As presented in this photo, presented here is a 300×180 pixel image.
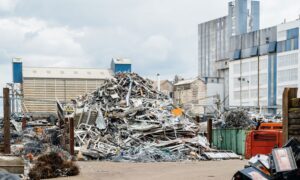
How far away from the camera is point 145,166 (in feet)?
59.0

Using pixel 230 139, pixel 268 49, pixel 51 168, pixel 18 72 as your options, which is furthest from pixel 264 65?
pixel 51 168

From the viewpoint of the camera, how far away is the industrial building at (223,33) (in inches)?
3748

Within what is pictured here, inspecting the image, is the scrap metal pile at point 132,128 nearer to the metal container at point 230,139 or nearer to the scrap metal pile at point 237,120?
the metal container at point 230,139

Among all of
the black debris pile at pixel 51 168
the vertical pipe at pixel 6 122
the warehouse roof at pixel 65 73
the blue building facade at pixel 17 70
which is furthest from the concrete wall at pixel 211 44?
the black debris pile at pixel 51 168

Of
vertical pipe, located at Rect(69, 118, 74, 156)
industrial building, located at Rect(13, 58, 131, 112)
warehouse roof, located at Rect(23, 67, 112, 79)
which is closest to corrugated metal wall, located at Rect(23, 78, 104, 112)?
industrial building, located at Rect(13, 58, 131, 112)

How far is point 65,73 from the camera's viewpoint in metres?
62.5

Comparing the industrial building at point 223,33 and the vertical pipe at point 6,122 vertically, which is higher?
the industrial building at point 223,33

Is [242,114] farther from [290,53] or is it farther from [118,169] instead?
[290,53]

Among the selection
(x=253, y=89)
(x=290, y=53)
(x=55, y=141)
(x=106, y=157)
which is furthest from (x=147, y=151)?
(x=253, y=89)

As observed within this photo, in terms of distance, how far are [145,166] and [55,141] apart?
8.45 meters

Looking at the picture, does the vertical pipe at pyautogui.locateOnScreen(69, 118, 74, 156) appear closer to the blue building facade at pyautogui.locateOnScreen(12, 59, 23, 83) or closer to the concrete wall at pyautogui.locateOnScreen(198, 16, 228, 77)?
the blue building facade at pyautogui.locateOnScreen(12, 59, 23, 83)

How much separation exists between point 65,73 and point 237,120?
132ft

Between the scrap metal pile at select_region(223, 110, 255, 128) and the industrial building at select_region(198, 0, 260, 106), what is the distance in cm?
5513

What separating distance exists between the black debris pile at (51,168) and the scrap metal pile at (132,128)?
6498 mm
